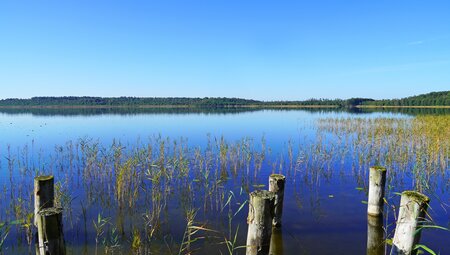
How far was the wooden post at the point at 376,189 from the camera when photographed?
642 cm

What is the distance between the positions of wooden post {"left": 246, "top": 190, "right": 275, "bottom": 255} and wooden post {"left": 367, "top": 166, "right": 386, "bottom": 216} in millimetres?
3428

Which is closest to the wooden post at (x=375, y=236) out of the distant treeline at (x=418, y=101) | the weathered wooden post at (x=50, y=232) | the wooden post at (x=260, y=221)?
the wooden post at (x=260, y=221)

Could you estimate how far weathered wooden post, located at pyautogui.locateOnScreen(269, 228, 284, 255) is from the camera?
18.8ft

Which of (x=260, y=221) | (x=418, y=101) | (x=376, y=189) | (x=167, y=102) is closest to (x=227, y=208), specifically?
(x=376, y=189)

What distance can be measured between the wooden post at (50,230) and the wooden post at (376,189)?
621 centimetres

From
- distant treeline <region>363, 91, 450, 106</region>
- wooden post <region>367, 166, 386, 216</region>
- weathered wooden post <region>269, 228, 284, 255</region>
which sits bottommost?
weathered wooden post <region>269, 228, 284, 255</region>

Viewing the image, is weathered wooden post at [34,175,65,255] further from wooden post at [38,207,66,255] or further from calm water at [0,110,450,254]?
calm water at [0,110,450,254]

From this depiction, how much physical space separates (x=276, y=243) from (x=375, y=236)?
2184 mm

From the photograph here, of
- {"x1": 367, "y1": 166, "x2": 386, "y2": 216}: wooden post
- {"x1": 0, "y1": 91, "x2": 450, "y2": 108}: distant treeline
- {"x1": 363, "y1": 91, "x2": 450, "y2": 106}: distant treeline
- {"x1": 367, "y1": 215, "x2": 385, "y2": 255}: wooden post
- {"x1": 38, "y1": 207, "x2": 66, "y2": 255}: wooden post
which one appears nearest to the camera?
{"x1": 38, "y1": 207, "x2": 66, "y2": 255}: wooden post

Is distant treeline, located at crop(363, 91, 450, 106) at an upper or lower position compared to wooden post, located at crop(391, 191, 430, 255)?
upper

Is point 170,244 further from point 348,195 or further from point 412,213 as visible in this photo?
point 348,195

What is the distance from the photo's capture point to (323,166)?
1262cm

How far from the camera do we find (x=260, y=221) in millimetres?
4234

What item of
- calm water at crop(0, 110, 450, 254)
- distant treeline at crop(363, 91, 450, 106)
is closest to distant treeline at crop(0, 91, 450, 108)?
distant treeline at crop(363, 91, 450, 106)
